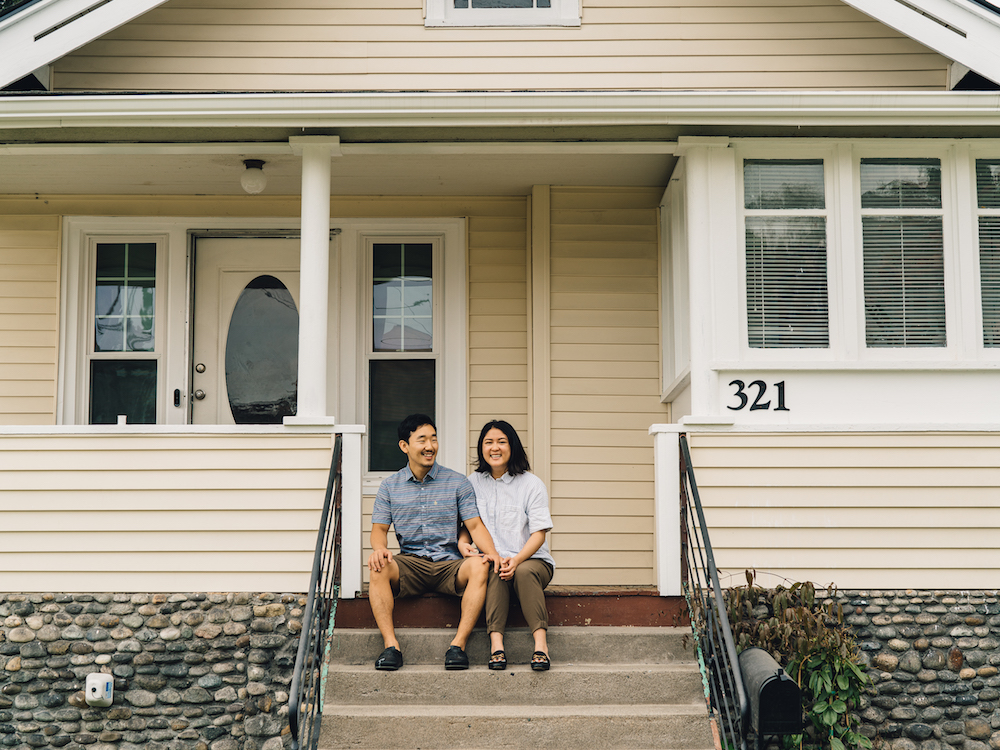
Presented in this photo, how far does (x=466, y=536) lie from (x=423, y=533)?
0.78 feet

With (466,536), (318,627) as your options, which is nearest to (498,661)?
(466,536)

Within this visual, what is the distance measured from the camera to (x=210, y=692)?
5.41 m

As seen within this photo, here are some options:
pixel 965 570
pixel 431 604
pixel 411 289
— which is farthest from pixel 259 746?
pixel 965 570

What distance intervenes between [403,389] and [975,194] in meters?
3.76

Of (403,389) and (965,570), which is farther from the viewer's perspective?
(403,389)

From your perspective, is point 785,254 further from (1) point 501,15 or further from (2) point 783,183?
(1) point 501,15

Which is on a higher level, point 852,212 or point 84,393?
point 852,212

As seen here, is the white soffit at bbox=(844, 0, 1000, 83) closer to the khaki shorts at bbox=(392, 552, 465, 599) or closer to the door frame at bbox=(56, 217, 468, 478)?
the door frame at bbox=(56, 217, 468, 478)

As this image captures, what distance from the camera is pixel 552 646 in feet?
17.0

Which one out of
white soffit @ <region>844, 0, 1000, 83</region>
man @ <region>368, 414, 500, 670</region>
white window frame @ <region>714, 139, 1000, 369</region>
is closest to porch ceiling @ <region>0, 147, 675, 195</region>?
white window frame @ <region>714, 139, 1000, 369</region>

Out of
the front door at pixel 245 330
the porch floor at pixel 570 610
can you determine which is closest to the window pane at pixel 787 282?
the porch floor at pixel 570 610

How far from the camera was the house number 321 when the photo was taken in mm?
5645

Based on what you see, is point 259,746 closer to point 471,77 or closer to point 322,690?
point 322,690

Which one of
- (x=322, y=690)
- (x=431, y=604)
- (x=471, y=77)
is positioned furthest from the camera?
(x=471, y=77)
